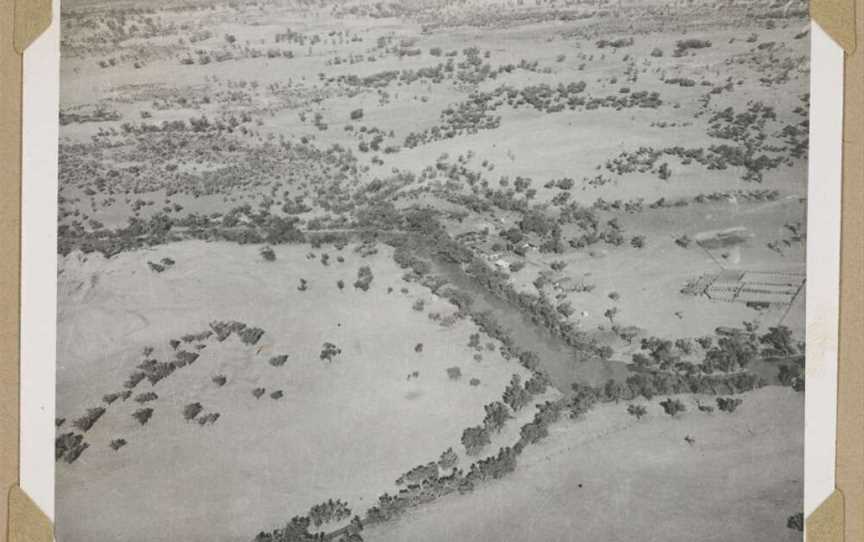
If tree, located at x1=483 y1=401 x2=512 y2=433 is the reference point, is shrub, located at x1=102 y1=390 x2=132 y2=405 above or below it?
above

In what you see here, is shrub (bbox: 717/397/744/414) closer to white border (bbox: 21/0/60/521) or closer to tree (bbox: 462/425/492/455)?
tree (bbox: 462/425/492/455)

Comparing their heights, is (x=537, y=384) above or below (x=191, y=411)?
above

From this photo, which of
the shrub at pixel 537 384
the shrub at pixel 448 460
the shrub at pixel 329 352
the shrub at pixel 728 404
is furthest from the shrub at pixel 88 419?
the shrub at pixel 728 404

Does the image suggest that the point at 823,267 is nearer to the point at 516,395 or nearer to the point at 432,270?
the point at 516,395

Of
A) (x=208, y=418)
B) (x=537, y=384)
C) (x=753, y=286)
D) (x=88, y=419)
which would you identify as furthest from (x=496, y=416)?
(x=88, y=419)

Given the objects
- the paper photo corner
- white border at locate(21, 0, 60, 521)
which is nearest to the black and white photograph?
white border at locate(21, 0, 60, 521)

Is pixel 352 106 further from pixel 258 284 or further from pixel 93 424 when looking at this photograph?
pixel 93 424

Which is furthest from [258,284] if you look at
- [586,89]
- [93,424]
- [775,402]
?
[775,402]
